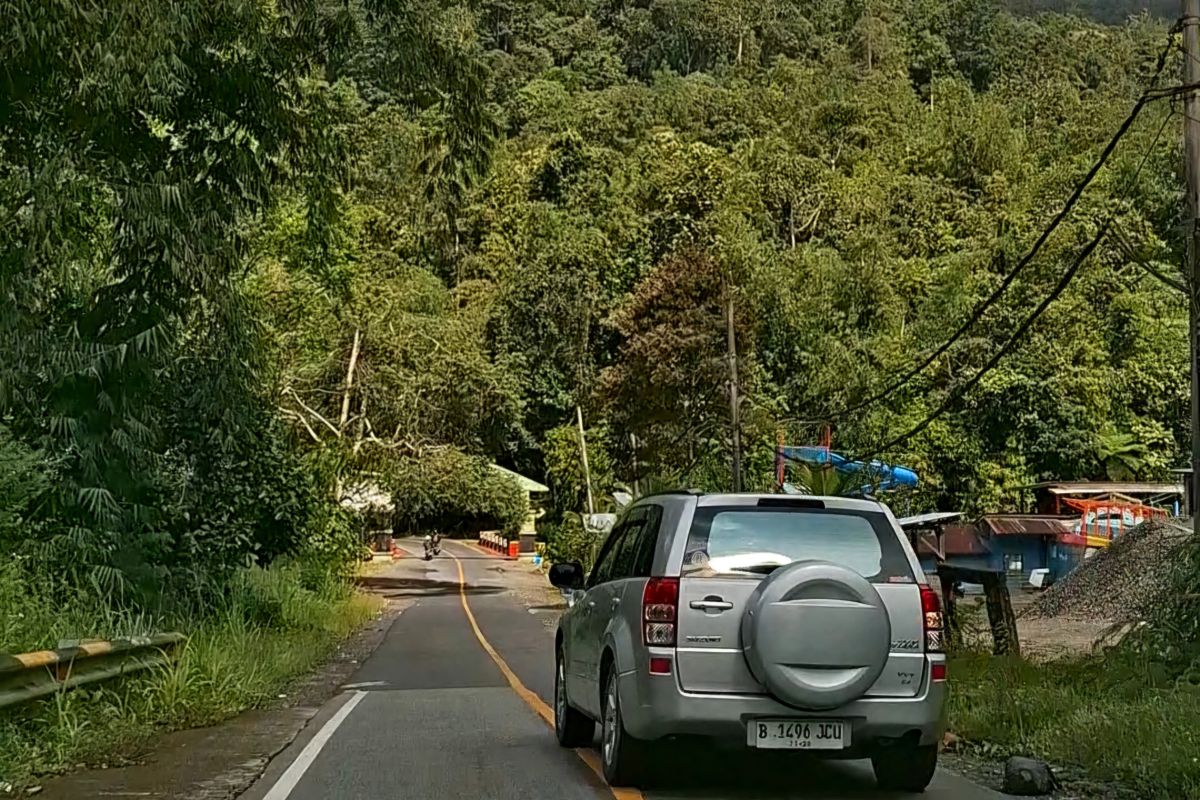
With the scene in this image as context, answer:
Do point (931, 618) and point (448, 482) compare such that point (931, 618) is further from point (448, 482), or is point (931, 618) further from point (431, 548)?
point (431, 548)

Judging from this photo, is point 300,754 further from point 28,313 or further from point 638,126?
point 638,126

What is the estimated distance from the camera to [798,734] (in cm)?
847

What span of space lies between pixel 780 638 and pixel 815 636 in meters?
0.20

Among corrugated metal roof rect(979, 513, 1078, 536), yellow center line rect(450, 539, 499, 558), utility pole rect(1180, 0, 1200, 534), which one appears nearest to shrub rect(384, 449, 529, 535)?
corrugated metal roof rect(979, 513, 1078, 536)

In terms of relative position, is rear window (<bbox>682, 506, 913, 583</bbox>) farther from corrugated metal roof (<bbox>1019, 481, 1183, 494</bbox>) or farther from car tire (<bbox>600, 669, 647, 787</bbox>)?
corrugated metal roof (<bbox>1019, 481, 1183, 494</bbox>)

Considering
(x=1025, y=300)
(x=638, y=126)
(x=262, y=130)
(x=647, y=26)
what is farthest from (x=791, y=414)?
(x=647, y=26)

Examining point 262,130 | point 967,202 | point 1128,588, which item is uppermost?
point 967,202

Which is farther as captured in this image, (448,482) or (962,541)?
(448,482)

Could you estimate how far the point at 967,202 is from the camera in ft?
219

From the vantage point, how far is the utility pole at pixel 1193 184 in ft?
43.4

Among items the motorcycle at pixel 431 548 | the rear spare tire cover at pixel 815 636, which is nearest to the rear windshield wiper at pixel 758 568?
the rear spare tire cover at pixel 815 636

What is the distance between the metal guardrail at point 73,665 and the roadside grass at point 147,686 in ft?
0.47

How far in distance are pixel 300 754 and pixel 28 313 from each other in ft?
16.6

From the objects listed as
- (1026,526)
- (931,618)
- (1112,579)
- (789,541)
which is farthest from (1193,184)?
(1026,526)
